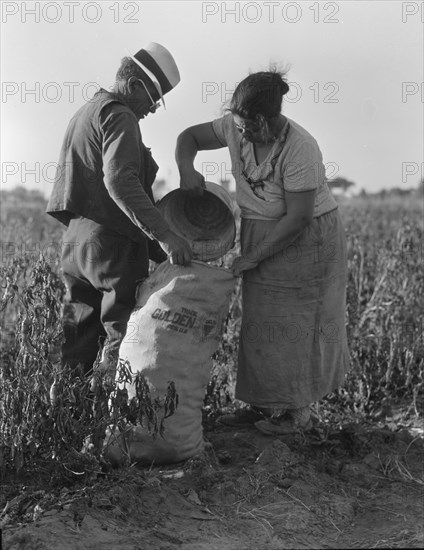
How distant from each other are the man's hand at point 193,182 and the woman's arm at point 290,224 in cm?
40

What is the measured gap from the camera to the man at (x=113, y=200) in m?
3.81

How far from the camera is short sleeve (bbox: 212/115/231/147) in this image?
4.15 metres

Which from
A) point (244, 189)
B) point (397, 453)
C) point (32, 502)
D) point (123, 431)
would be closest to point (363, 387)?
point (397, 453)

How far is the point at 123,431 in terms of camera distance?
3357mm

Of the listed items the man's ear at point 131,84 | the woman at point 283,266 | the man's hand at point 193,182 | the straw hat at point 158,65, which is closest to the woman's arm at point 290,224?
the woman at point 283,266

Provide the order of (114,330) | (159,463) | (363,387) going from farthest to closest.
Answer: (363,387), (114,330), (159,463)

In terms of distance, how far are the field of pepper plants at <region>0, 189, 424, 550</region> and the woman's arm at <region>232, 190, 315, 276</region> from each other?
2.74ft

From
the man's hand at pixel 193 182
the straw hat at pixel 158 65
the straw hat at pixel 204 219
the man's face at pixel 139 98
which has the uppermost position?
the straw hat at pixel 158 65

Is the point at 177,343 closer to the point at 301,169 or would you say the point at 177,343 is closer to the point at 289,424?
the point at 289,424

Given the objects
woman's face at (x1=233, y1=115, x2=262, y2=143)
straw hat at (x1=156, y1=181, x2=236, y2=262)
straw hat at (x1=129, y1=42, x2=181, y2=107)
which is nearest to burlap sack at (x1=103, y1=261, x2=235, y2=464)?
straw hat at (x1=156, y1=181, x2=236, y2=262)

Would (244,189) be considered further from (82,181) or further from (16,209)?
(16,209)

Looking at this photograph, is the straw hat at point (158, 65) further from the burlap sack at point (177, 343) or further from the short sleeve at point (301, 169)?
the burlap sack at point (177, 343)

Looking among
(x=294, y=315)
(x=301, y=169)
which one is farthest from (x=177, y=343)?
(x=301, y=169)

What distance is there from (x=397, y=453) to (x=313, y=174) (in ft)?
4.76
